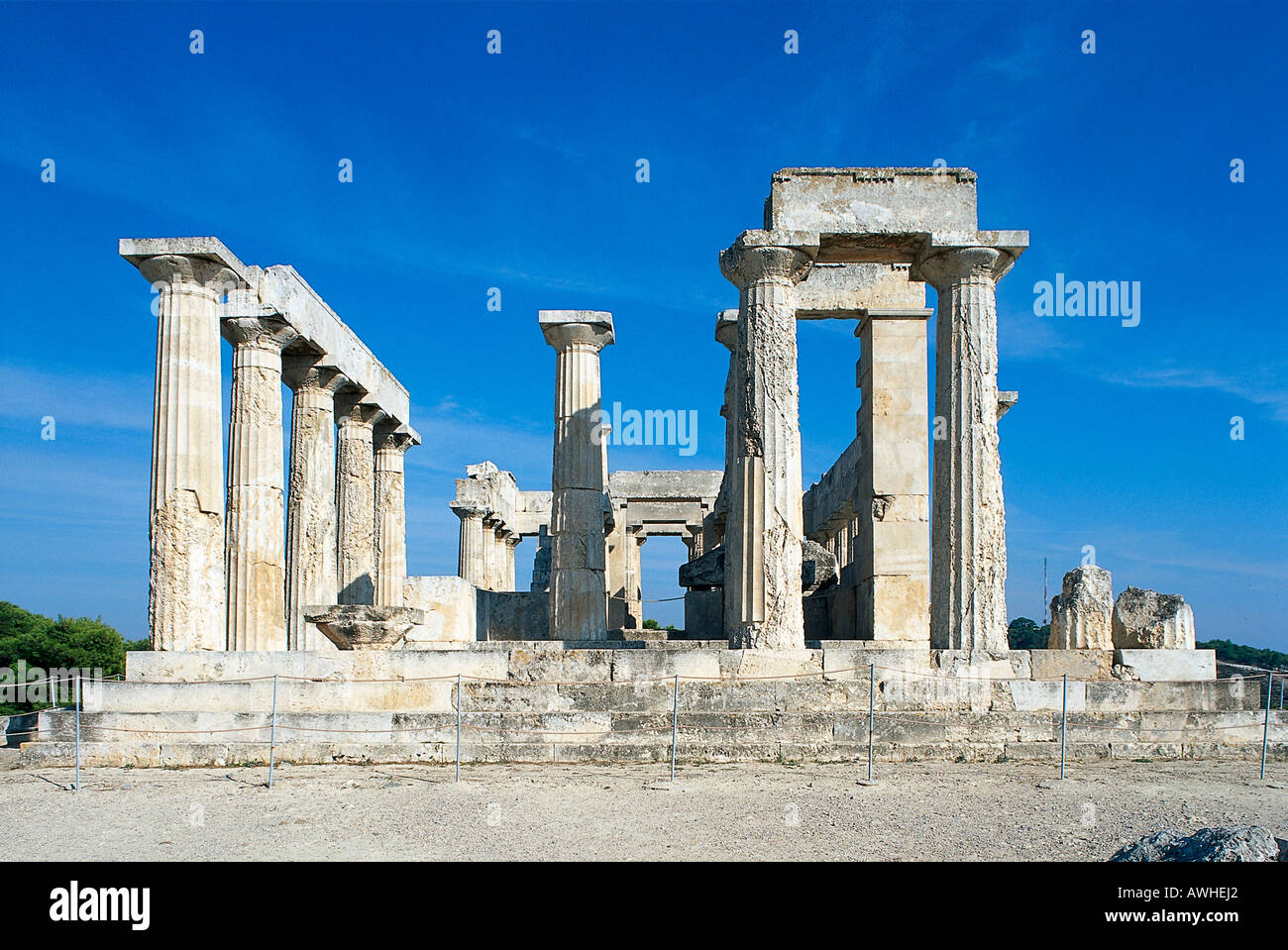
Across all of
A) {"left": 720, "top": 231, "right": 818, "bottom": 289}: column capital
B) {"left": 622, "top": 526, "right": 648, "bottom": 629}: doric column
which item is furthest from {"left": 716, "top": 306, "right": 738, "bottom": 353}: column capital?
{"left": 622, "top": 526, "right": 648, "bottom": 629}: doric column

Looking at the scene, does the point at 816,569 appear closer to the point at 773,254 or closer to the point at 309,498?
the point at 773,254

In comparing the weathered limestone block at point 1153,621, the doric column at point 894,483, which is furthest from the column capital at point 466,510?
the weathered limestone block at point 1153,621

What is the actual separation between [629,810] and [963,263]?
9.61 meters

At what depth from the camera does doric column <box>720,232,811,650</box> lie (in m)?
14.3

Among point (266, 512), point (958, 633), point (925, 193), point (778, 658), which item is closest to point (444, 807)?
point (778, 658)

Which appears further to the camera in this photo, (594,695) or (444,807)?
(594,695)

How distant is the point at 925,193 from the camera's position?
14984mm

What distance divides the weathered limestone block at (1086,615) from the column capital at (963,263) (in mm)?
4872

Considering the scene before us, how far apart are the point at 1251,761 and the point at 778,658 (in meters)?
6.06

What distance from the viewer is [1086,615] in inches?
587

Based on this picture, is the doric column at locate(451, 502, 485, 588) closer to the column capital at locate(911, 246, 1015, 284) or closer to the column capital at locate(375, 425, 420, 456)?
the column capital at locate(375, 425, 420, 456)

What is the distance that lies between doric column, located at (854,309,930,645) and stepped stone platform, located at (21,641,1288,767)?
3.73 meters

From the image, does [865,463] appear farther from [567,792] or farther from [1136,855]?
[1136,855]
